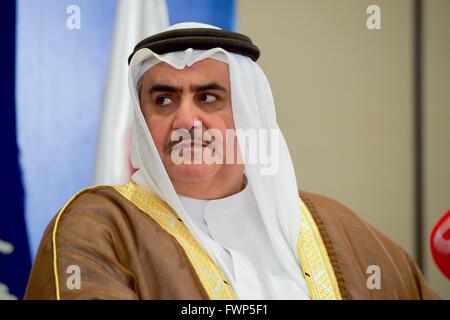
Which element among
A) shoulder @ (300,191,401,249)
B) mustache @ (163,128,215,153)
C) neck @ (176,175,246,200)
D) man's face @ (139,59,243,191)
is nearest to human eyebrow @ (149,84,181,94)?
man's face @ (139,59,243,191)

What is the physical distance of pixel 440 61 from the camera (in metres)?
2.62

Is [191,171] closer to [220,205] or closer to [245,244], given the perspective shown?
[220,205]

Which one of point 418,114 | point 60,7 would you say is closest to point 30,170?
point 60,7

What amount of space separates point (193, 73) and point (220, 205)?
1.44 feet

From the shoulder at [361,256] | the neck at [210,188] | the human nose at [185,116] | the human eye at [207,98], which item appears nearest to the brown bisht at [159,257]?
the shoulder at [361,256]

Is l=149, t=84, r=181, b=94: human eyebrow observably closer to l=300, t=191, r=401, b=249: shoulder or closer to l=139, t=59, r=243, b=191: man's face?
l=139, t=59, r=243, b=191: man's face

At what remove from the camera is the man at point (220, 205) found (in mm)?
1770

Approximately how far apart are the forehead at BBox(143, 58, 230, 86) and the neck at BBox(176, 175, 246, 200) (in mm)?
325

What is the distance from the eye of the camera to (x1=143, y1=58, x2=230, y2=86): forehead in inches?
76.7

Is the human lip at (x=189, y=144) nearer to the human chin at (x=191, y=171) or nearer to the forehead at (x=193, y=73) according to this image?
the human chin at (x=191, y=171)

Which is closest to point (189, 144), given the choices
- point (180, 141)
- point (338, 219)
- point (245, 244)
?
point (180, 141)

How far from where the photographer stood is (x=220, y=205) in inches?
79.1
